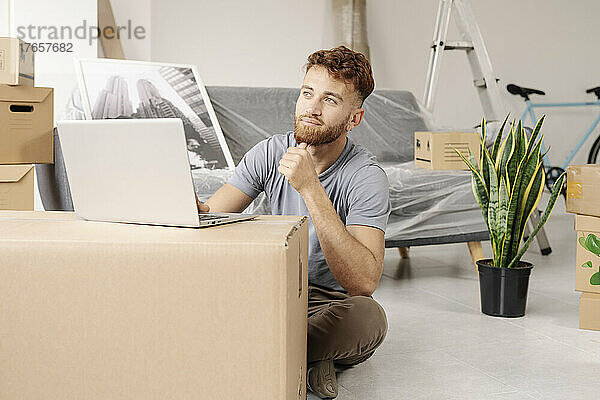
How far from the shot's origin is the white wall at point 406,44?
181 inches

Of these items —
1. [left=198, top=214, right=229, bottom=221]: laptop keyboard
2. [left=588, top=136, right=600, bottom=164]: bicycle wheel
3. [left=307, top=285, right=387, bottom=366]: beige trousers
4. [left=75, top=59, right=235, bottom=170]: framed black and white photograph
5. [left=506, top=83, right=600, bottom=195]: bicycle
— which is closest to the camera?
[left=198, top=214, right=229, bottom=221]: laptop keyboard

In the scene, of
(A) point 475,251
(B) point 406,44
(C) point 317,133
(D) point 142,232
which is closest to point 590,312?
(A) point 475,251

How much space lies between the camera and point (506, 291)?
95.2 inches

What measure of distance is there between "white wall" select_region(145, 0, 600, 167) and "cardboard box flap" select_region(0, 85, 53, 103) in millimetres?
1980

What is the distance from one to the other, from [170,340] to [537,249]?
10.9ft

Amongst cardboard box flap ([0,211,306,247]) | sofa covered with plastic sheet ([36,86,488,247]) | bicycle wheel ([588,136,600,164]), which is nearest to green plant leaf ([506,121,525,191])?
sofa covered with plastic sheet ([36,86,488,247])

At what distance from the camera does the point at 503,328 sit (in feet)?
7.48

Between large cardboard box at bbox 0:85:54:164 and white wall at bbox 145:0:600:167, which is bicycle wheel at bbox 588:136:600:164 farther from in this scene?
large cardboard box at bbox 0:85:54:164

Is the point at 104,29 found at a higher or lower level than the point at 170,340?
higher

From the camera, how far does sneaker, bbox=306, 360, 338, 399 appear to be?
1.57m

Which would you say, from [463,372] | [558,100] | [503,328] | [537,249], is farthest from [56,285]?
[558,100]

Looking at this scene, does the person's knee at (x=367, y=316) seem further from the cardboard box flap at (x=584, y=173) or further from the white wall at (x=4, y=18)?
the white wall at (x=4, y=18)

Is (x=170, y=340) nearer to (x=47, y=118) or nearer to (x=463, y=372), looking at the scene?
(x=463, y=372)

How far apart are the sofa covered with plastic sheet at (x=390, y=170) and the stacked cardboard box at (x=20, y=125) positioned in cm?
11
